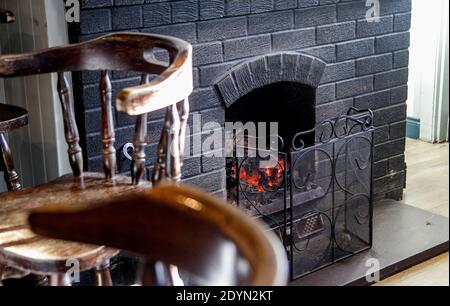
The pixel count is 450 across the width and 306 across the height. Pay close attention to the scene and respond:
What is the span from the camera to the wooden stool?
4.93ft

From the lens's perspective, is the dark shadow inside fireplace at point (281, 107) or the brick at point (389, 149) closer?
the dark shadow inside fireplace at point (281, 107)

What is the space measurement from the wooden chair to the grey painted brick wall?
1.59ft

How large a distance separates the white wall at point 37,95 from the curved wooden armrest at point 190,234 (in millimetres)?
1348

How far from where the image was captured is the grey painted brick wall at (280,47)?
6.14 ft

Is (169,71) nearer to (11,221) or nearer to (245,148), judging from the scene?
→ (11,221)

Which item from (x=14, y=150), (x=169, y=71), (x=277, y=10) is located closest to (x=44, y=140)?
(x=14, y=150)

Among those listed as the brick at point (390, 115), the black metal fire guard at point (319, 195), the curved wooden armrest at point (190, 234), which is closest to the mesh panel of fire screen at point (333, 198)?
the black metal fire guard at point (319, 195)

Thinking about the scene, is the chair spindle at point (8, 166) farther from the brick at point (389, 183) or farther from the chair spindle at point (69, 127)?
the brick at point (389, 183)

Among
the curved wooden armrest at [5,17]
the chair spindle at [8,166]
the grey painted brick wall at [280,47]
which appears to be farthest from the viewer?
the grey painted brick wall at [280,47]

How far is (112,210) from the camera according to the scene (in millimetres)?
524

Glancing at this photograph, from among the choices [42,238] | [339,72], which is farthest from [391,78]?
[42,238]

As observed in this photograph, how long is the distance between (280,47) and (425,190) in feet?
3.37

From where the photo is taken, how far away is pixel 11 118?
5.27 feet

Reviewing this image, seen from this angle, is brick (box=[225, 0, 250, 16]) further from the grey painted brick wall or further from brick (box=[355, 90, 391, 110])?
brick (box=[355, 90, 391, 110])
